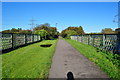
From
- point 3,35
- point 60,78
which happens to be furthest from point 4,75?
point 3,35

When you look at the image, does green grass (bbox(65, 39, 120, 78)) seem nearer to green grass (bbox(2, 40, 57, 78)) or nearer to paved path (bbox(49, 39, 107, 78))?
paved path (bbox(49, 39, 107, 78))

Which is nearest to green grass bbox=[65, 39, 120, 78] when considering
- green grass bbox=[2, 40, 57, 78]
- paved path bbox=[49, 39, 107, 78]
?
paved path bbox=[49, 39, 107, 78]

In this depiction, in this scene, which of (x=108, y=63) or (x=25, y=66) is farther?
(x=108, y=63)

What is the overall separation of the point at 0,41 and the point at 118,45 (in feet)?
30.6

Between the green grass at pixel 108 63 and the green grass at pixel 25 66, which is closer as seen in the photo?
the green grass at pixel 25 66

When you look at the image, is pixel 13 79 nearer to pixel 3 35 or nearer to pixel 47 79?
pixel 47 79

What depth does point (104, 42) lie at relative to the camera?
30.6ft

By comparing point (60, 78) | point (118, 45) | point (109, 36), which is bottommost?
point (60, 78)

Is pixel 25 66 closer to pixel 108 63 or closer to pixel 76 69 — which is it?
pixel 76 69

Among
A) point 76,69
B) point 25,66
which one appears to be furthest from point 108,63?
point 25,66

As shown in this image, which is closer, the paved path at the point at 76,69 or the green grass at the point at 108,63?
the paved path at the point at 76,69

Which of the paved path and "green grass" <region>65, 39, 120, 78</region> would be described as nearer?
the paved path

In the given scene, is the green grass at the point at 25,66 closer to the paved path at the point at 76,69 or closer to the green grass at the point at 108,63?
the paved path at the point at 76,69

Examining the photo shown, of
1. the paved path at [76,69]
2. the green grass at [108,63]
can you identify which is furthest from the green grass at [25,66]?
the green grass at [108,63]
